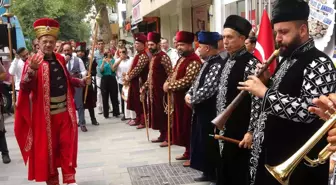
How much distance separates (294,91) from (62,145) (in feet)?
10.0

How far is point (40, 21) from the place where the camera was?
15.1 feet

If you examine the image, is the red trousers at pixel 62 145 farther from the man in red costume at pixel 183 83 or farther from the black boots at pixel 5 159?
the black boots at pixel 5 159

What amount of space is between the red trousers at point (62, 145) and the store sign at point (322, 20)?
3.31 m

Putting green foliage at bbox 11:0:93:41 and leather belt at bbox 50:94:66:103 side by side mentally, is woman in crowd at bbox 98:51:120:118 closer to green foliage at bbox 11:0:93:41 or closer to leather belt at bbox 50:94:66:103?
leather belt at bbox 50:94:66:103

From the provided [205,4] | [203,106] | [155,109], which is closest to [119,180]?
[203,106]

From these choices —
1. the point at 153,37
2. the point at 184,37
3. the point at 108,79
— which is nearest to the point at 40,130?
the point at 184,37

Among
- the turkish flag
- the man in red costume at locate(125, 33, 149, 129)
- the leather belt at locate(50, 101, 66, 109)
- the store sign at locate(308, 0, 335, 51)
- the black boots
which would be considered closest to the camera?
the store sign at locate(308, 0, 335, 51)

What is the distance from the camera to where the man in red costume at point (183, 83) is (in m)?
5.57

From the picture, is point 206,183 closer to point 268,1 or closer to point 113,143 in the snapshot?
point 113,143

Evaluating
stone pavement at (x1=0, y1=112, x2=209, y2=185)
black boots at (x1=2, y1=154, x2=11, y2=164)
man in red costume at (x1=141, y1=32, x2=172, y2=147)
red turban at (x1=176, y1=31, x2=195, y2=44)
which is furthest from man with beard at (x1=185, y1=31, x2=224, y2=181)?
black boots at (x1=2, y1=154, x2=11, y2=164)

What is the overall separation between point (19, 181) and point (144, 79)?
3.52m

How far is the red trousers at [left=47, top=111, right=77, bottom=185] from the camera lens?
4715 mm

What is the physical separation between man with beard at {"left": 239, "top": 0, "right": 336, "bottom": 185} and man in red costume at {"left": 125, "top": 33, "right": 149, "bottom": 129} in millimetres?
5241

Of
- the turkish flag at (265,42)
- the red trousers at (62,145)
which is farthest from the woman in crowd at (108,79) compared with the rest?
the turkish flag at (265,42)
